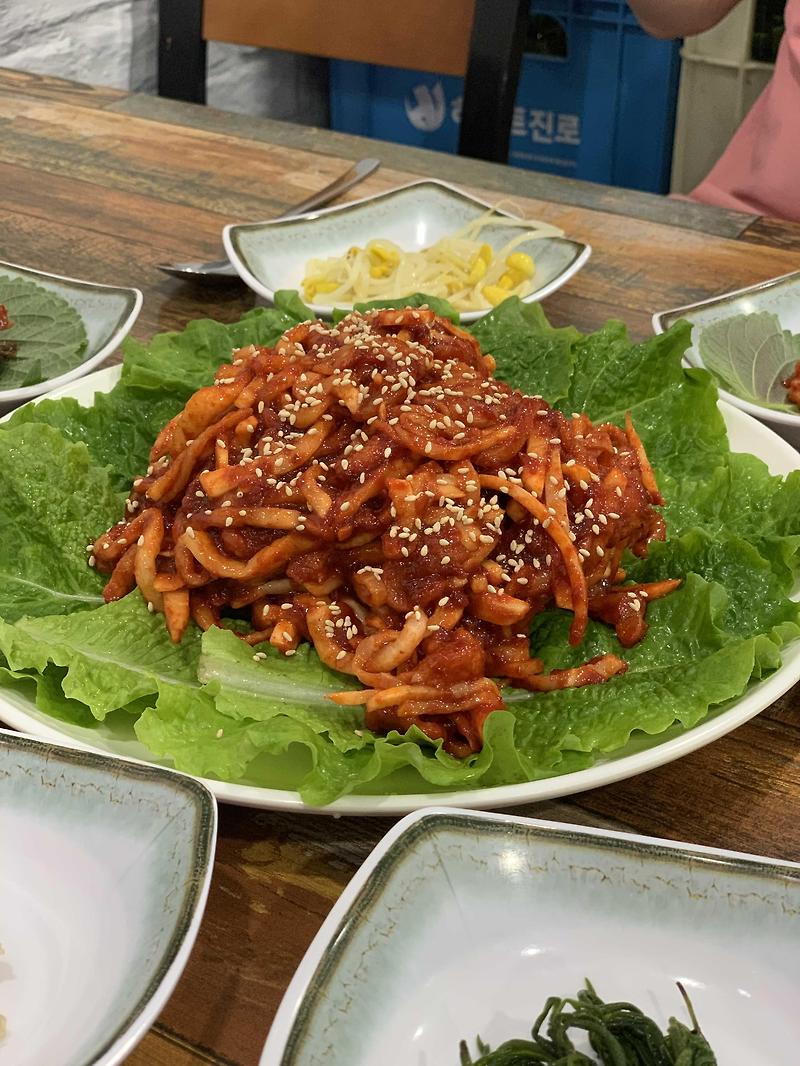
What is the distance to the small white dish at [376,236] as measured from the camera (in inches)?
122

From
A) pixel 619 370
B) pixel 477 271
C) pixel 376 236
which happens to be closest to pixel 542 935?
pixel 619 370

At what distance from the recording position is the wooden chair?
15.2 ft

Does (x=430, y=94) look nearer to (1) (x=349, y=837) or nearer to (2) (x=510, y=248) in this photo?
(2) (x=510, y=248)

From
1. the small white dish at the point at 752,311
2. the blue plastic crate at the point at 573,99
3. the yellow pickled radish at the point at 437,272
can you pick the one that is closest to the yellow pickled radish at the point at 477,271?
the yellow pickled radish at the point at 437,272

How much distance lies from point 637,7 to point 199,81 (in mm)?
2167

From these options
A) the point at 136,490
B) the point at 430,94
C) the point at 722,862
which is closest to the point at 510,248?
the point at 136,490

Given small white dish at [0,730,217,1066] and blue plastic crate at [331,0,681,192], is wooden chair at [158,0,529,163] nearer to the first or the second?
blue plastic crate at [331,0,681,192]

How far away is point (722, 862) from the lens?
48.7 inches

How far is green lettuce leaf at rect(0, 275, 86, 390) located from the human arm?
3294mm

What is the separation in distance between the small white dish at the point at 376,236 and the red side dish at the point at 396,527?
2.87 feet

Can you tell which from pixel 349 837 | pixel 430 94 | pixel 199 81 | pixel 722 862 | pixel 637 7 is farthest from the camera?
pixel 430 94

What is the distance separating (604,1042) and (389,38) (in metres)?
4.84

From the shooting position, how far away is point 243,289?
3283 mm

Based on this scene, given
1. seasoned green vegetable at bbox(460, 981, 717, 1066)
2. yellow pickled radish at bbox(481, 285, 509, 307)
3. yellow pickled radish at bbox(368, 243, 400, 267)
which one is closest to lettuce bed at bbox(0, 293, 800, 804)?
seasoned green vegetable at bbox(460, 981, 717, 1066)
